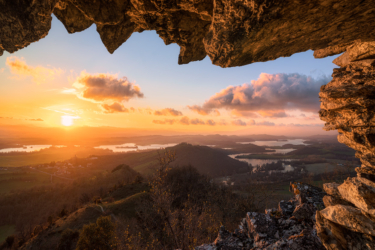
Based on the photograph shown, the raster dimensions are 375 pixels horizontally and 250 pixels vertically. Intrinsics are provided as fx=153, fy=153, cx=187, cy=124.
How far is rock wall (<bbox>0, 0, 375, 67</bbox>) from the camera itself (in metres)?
4.85

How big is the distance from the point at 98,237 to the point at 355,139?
2678cm

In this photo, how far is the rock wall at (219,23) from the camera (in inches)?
191

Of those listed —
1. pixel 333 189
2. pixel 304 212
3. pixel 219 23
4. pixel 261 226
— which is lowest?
pixel 261 226

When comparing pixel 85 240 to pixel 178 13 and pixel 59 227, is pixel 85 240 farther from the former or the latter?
pixel 178 13

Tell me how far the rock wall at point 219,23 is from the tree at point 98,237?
21972 millimetres

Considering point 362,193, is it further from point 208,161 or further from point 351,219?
point 208,161

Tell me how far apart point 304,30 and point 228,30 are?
2715 mm

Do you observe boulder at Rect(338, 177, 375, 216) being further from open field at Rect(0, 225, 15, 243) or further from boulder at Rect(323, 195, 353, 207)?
open field at Rect(0, 225, 15, 243)

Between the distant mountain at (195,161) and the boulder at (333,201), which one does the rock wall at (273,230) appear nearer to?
the boulder at (333,201)

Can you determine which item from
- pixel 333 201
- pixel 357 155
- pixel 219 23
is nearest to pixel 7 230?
pixel 219 23

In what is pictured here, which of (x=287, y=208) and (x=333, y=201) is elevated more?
(x=333, y=201)

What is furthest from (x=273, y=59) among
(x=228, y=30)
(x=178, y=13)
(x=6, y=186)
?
(x=6, y=186)

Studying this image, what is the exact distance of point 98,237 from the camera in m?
19.9

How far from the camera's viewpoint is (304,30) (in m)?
5.59
